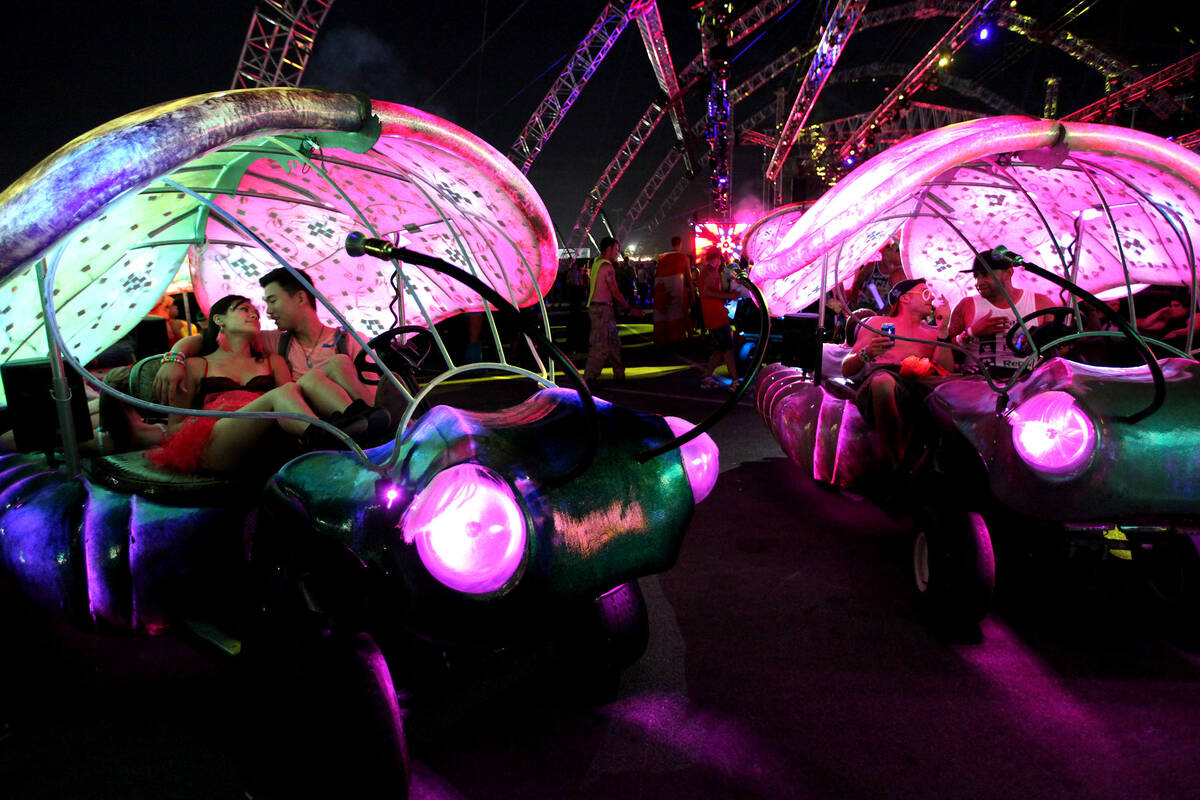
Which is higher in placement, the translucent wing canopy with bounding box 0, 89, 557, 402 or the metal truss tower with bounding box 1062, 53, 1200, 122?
the metal truss tower with bounding box 1062, 53, 1200, 122

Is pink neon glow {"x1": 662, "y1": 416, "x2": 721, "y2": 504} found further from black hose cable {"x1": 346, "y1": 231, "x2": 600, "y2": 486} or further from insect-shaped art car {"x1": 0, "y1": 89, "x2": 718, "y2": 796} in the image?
black hose cable {"x1": 346, "y1": 231, "x2": 600, "y2": 486}

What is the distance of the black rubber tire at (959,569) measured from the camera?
8.82 feet

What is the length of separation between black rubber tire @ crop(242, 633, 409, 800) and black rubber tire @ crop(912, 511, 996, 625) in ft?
7.32

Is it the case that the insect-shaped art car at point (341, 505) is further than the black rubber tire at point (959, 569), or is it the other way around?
the black rubber tire at point (959, 569)

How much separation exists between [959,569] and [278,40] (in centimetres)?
1936

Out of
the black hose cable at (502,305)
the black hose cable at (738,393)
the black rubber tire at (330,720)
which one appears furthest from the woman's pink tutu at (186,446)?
the black hose cable at (738,393)

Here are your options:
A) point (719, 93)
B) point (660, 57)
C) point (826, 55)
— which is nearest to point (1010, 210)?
point (826, 55)

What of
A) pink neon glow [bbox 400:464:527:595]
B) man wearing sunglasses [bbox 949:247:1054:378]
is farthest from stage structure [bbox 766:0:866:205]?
pink neon glow [bbox 400:464:527:595]

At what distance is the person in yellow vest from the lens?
8.60m

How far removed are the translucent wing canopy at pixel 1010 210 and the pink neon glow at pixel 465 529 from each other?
6.46 feet

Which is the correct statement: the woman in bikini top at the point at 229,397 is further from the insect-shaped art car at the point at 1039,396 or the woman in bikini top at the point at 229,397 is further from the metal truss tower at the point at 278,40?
the metal truss tower at the point at 278,40

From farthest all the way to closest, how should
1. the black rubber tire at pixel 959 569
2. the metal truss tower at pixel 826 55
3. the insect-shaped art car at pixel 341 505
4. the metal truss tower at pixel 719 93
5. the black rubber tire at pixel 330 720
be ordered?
1. the metal truss tower at pixel 719 93
2. the metal truss tower at pixel 826 55
3. the black rubber tire at pixel 959 569
4. the black rubber tire at pixel 330 720
5. the insect-shaped art car at pixel 341 505

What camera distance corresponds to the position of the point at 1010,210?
13.6 feet

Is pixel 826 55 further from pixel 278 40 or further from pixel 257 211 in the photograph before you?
pixel 257 211
